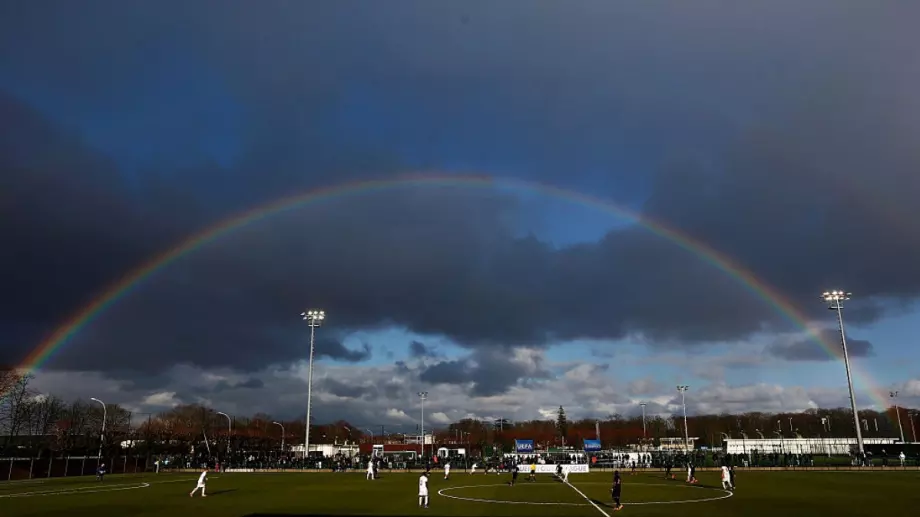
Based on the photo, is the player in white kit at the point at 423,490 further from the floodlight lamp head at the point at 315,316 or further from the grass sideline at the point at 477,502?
the floodlight lamp head at the point at 315,316

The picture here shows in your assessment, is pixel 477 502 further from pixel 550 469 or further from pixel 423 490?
pixel 550 469

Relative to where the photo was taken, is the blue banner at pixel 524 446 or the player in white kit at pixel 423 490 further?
the blue banner at pixel 524 446

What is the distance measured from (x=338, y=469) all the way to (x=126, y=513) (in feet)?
220

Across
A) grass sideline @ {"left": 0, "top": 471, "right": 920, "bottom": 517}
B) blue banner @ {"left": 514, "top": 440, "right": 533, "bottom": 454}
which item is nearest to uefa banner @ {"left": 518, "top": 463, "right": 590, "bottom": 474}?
grass sideline @ {"left": 0, "top": 471, "right": 920, "bottom": 517}

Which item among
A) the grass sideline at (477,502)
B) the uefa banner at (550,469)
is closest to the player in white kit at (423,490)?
the grass sideline at (477,502)

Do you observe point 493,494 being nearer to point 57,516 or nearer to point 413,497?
point 413,497

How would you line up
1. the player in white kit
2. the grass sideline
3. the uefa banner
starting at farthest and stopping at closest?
the uefa banner → the player in white kit → the grass sideline

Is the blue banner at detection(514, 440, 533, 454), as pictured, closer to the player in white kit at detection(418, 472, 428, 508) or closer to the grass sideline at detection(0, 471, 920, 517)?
the grass sideline at detection(0, 471, 920, 517)

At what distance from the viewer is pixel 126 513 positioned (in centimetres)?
3775

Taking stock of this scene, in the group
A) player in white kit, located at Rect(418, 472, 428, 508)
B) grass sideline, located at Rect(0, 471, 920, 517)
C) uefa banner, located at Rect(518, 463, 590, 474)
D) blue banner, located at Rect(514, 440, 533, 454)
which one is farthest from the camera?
blue banner, located at Rect(514, 440, 533, 454)

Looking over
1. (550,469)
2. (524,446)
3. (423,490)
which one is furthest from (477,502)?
(524,446)

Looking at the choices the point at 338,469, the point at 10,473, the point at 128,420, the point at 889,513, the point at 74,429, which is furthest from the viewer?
the point at 128,420

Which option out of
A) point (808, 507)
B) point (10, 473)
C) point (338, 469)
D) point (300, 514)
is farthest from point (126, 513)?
point (338, 469)

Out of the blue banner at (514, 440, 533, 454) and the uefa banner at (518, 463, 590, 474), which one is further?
the blue banner at (514, 440, 533, 454)
